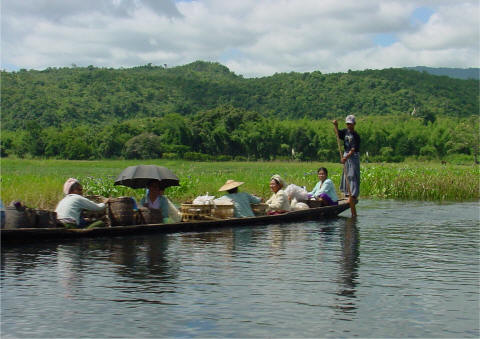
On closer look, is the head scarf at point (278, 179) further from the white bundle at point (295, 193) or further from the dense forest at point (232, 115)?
the dense forest at point (232, 115)

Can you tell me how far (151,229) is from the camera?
1191 cm

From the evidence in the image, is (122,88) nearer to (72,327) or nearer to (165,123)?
(165,123)

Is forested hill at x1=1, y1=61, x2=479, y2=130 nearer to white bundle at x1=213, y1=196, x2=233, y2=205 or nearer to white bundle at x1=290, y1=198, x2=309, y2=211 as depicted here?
white bundle at x1=290, y1=198, x2=309, y2=211

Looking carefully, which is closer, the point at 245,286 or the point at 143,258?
the point at 245,286

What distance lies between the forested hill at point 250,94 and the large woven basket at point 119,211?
7987cm

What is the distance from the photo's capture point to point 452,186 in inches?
886

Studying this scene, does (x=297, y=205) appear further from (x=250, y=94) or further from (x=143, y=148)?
(x=250, y=94)

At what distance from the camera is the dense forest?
6675cm

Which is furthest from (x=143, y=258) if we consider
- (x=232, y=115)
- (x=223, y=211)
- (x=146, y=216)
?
(x=232, y=115)

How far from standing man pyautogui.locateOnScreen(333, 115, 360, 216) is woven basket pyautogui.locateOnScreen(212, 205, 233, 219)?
11.1 ft

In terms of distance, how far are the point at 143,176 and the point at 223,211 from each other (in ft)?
6.37

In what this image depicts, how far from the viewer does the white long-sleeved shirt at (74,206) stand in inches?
431

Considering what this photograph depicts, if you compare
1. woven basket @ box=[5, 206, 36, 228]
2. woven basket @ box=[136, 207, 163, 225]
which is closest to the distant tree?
woven basket @ box=[136, 207, 163, 225]

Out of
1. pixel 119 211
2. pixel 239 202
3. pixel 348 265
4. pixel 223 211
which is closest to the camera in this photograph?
pixel 348 265
